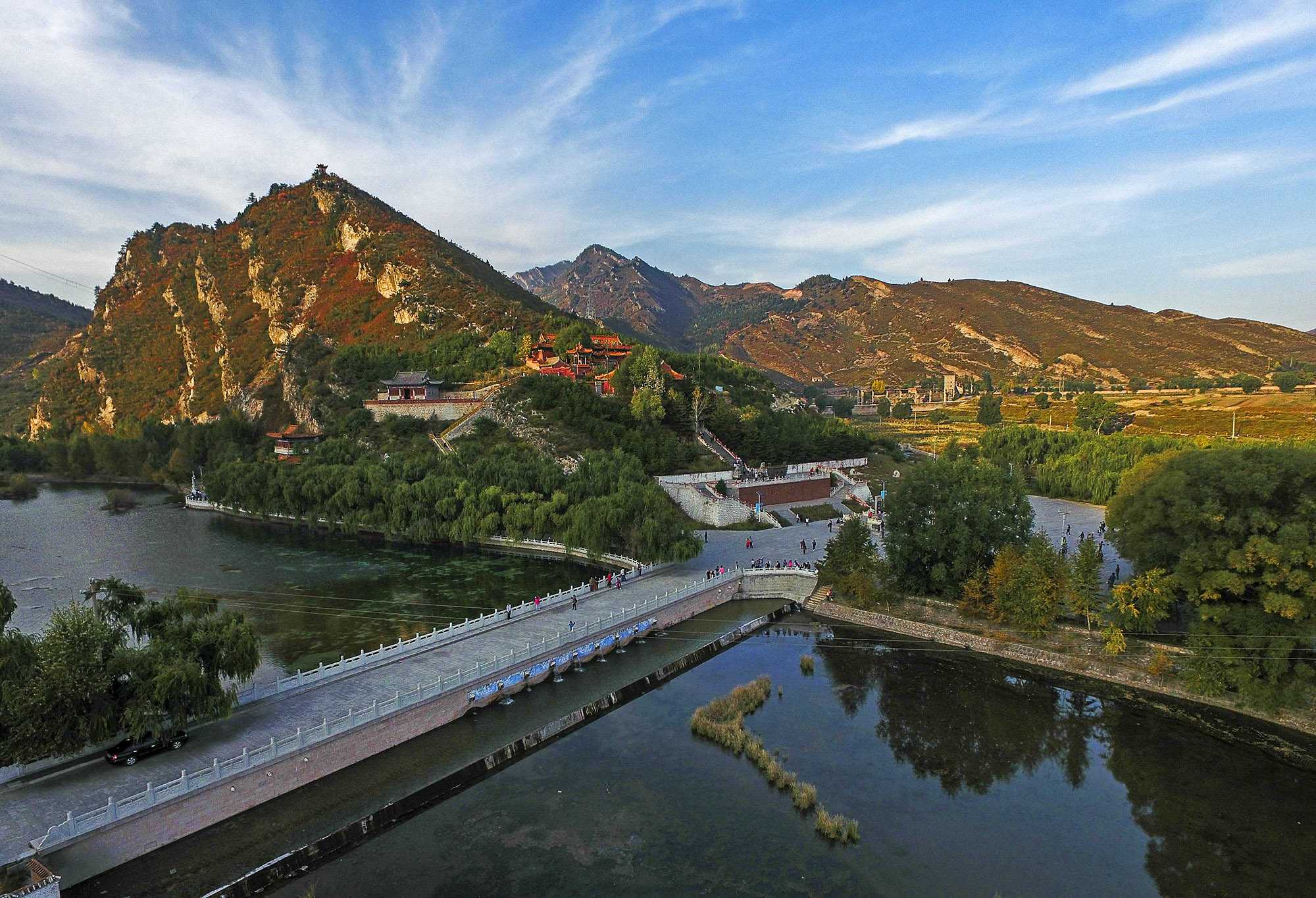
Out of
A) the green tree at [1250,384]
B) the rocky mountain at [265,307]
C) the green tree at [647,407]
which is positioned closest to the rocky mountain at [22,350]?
the rocky mountain at [265,307]

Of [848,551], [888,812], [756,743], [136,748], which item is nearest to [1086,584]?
[848,551]

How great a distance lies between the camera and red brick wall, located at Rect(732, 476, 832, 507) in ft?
182

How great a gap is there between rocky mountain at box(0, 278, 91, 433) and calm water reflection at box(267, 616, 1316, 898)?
491 feet

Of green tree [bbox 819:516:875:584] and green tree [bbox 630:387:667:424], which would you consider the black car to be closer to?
green tree [bbox 819:516:875:584]

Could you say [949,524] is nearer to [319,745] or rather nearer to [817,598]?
[817,598]

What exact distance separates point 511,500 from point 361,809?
3086 cm

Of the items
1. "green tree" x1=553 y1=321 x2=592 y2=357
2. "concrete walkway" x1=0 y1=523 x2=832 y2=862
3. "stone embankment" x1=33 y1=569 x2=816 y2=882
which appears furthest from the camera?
"green tree" x1=553 y1=321 x2=592 y2=357

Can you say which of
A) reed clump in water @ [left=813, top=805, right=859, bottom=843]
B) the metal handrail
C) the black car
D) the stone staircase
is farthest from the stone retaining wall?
the stone staircase

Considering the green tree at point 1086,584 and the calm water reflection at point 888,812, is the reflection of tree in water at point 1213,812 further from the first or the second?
the green tree at point 1086,584

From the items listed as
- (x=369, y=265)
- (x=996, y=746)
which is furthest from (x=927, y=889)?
(x=369, y=265)

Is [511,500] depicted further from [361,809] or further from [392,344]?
[392,344]

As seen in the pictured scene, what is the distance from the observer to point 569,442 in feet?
197

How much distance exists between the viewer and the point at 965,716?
26.1 meters

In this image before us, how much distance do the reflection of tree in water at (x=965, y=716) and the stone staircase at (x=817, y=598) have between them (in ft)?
18.1
